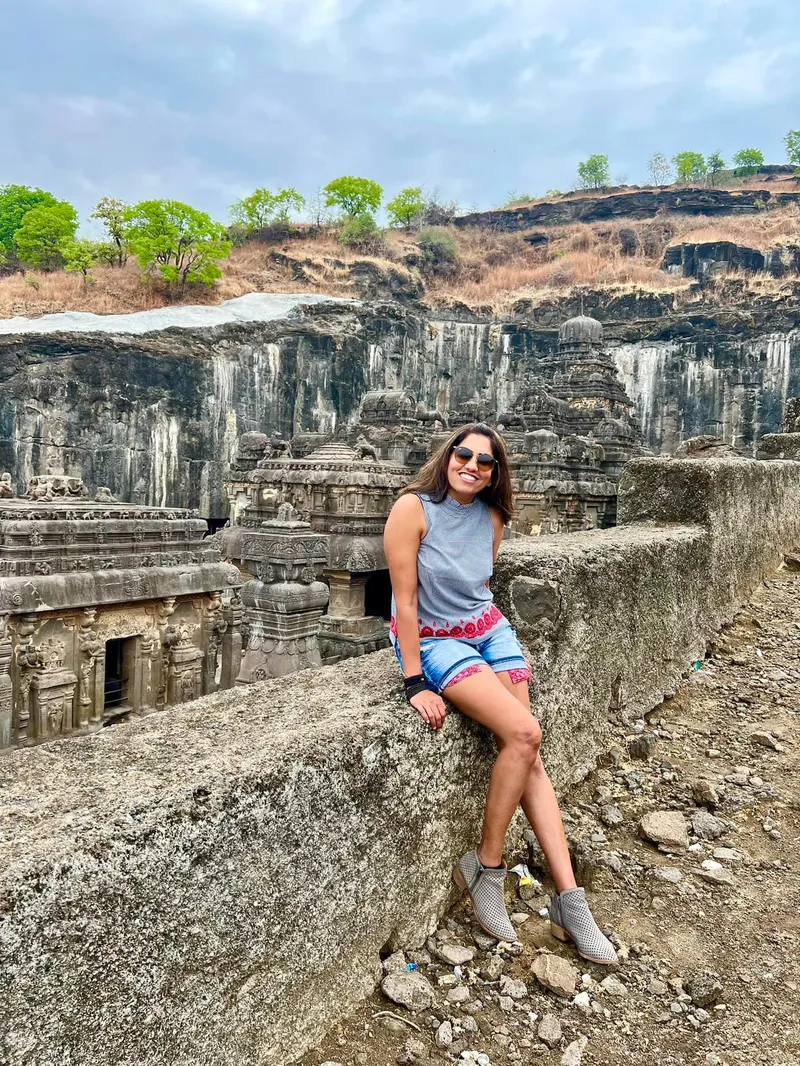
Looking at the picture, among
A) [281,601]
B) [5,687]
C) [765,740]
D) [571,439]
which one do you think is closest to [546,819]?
[765,740]

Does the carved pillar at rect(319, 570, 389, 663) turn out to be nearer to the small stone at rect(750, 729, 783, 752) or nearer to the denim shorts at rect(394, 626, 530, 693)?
the small stone at rect(750, 729, 783, 752)

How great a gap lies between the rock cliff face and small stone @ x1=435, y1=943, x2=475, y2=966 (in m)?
26.9

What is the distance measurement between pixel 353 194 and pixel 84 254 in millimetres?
23067

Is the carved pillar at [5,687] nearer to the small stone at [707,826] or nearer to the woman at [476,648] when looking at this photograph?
the woman at [476,648]

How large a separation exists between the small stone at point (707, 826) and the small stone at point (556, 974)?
0.90 meters

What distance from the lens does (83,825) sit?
137 centimetres

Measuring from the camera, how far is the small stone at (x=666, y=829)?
2.63m

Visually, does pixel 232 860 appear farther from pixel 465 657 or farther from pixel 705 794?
pixel 705 794

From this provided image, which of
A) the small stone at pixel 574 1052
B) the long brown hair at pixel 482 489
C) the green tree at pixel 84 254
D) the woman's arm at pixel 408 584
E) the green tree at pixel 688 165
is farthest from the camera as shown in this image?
the green tree at pixel 688 165

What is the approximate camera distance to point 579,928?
211cm

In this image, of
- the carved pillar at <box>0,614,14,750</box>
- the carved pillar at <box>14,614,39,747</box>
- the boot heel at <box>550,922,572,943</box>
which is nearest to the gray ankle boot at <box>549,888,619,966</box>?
the boot heel at <box>550,922,572,943</box>

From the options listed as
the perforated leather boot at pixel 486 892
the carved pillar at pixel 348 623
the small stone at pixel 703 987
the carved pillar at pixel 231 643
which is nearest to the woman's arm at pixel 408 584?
the perforated leather boot at pixel 486 892

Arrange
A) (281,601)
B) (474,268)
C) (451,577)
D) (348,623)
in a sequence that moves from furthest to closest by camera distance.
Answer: (474,268) → (348,623) → (281,601) → (451,577)

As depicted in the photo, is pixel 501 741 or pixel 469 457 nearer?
pixel 501 741
